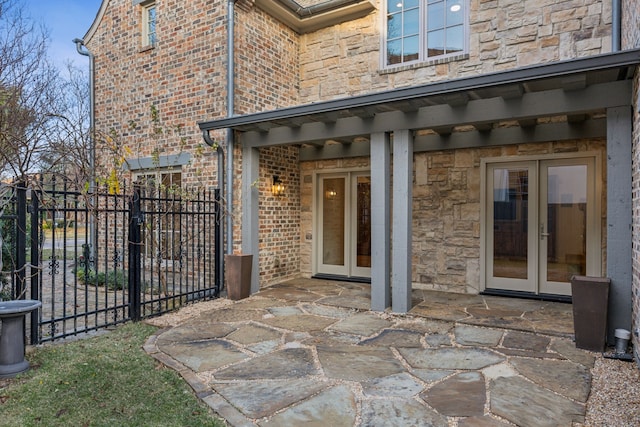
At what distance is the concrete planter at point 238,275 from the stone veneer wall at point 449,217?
2927mm

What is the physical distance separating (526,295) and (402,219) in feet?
8.55

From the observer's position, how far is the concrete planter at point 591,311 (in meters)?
3.98

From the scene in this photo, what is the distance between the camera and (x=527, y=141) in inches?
239

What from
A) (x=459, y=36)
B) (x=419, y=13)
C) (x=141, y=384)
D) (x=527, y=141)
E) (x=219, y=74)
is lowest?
(x=141, y=384)

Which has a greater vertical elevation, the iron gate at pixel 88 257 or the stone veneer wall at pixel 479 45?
the stone veneer wall at pixel 479 45

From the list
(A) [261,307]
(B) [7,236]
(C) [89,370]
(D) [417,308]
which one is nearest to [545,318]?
(D) [417,308]

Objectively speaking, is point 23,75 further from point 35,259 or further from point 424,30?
point 424,30

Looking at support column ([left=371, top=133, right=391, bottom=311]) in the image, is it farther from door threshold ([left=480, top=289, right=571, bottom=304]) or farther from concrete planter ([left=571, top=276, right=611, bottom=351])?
concrete planter ([left=571, top=276, right=611, bottom=351])

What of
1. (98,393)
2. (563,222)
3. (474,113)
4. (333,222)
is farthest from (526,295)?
(98,393)

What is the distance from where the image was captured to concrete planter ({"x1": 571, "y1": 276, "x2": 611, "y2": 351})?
3.98 m

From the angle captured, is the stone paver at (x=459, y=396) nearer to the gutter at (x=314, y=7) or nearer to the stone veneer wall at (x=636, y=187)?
the stone veneer wall at (x=636, y=187)

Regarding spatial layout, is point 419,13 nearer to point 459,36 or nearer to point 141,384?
point 459,36

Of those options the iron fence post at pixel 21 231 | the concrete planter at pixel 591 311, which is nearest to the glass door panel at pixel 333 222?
the concrete planter at pixel 591 311

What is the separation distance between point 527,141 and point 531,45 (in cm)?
141
